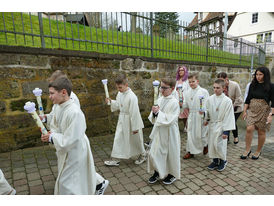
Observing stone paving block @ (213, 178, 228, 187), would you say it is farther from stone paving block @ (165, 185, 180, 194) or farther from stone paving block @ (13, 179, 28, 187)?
stone paving block @ (13, 179, 28, 187)

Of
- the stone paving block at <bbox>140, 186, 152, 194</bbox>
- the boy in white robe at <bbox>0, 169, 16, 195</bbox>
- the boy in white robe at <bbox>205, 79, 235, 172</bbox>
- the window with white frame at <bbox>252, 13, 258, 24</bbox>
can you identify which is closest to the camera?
the boy in white robe at <bbox>0, 169, 16, 195</bbox>

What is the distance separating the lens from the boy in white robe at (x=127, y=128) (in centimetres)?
388

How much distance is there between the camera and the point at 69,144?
2.29 meters

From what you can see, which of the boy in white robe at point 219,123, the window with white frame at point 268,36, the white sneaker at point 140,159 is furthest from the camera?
the window with white frame at point 268,36

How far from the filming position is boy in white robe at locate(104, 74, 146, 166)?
3.88 meters

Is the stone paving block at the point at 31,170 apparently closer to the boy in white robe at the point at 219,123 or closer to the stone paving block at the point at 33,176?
the stone paving block at the point at 33,176

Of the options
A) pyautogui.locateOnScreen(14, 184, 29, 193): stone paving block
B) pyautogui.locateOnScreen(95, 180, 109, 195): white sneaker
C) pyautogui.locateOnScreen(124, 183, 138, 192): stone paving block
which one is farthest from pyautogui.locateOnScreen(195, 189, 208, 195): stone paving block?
pyautogui.locateOnScreen(14, 184, 29, 193): stone paving block

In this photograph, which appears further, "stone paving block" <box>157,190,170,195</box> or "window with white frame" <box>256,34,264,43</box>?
"window with white frame" <box>256,34,264,43</box>

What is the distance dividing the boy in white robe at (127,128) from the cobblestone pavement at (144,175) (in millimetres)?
260

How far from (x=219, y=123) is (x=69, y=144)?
2942mm

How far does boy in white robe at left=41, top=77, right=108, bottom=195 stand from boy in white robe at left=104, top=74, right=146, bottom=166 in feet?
4.45

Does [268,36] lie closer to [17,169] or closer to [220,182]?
[220,182]

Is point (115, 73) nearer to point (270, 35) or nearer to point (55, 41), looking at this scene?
point (55, 41)

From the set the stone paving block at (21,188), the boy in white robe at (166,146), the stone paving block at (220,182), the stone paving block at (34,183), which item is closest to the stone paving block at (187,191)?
the boy in white robe at (166,146)
